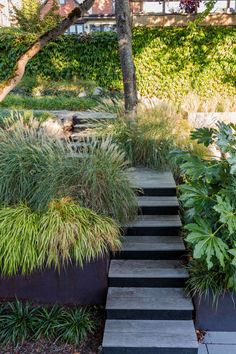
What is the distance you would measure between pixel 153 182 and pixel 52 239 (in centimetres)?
152

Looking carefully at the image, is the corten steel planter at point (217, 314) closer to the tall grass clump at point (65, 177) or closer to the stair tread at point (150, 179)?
the tall grass clump at point (65, 177)

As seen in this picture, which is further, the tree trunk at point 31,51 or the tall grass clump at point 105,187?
the tree trunk at point 31,51

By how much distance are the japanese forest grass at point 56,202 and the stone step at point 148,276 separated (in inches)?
8.7

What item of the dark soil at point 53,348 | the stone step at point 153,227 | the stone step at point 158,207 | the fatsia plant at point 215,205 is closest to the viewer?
the fatsia plant at point 215,205

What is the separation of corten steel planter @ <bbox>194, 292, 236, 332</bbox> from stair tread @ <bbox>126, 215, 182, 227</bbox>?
806mm

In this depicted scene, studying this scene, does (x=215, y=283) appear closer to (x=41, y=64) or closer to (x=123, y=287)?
(x=123, y=287)

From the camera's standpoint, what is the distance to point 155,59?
351 inches

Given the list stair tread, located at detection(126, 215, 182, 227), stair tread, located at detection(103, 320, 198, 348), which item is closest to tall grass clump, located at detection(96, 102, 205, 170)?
stair tread, located at detection(126, 215, 182, 227)

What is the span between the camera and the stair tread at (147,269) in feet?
9.70

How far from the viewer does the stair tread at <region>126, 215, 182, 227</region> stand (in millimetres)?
3346

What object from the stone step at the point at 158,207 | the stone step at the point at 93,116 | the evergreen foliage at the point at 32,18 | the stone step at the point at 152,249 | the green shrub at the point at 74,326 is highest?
the evergreen foliage at the point at 32,18

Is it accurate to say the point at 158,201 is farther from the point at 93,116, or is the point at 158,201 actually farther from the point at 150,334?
the point at 93,116

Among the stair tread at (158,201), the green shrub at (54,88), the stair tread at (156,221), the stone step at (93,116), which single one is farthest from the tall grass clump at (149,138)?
the green shrub at (54,88)

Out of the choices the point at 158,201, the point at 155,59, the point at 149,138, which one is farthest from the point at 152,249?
the point at 155,59
